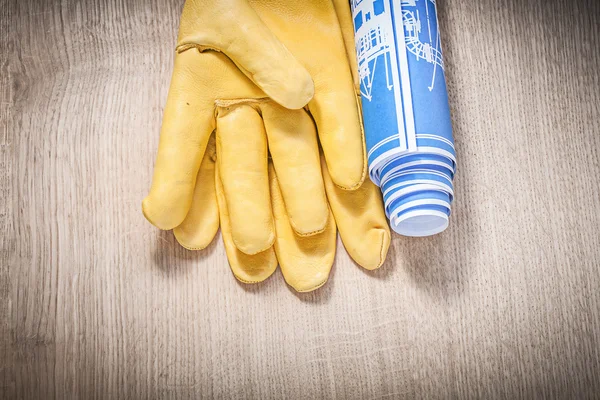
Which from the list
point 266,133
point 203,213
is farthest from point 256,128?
point 203,213

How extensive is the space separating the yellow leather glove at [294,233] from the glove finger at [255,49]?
11 cm

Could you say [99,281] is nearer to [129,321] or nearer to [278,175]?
[129,321]

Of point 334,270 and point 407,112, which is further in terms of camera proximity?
point 334,270

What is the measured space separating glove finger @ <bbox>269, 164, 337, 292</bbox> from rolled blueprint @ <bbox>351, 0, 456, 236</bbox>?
0.09 m

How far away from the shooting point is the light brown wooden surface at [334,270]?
663 millimetres

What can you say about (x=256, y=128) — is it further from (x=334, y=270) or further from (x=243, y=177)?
(x=334, y=270)

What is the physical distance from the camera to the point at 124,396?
0.66 metres

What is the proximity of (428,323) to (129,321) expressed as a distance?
37cm

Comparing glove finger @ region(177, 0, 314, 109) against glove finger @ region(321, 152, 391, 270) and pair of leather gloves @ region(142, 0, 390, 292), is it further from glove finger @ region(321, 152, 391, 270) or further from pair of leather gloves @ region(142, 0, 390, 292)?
glove finger @ region(321, 152, 391, 270)

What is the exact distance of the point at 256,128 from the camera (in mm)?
630

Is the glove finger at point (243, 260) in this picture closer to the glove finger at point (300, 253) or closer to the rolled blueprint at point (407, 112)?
the glove finger at point (300, 253)

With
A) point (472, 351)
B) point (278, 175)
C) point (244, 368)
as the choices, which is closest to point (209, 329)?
point (244, 368)

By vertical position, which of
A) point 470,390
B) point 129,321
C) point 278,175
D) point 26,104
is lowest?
→ point 470,390

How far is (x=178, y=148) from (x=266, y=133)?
0.10 m
